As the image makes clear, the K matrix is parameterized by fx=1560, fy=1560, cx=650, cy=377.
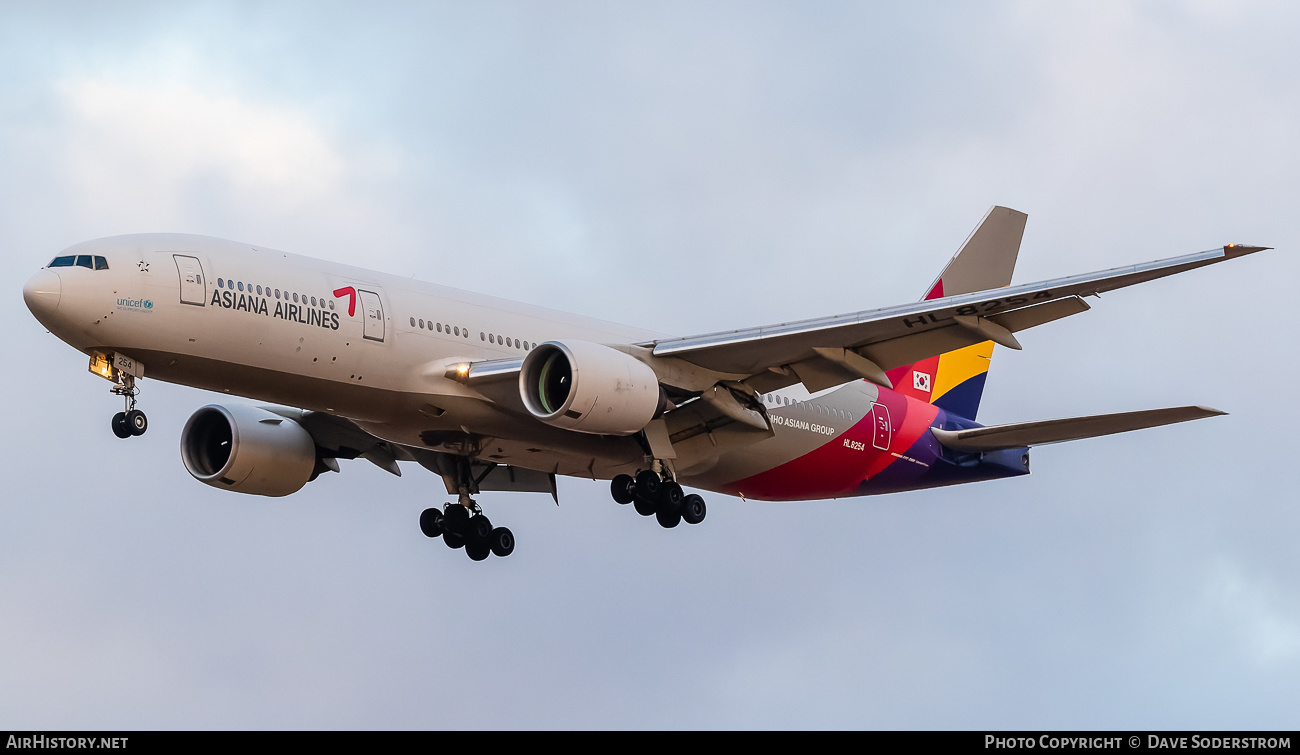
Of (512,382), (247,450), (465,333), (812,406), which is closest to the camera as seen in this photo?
(512,382)

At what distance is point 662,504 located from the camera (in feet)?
102

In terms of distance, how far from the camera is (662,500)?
102 feet

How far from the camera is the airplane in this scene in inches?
1029

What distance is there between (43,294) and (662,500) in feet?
39.9

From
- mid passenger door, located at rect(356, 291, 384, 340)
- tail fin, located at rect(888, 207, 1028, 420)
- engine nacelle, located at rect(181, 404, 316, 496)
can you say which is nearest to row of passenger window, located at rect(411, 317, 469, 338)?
mid passenger door, located at rect(356, 291, 384, 340)

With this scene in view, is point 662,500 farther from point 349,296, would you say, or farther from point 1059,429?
point 1059,429

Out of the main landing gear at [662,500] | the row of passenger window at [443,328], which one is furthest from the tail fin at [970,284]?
the row of passenger window at [443,328]

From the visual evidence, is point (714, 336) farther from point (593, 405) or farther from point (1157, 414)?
point (1157, 414)

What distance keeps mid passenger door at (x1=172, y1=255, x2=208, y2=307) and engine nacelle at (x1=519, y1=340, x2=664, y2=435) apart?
18.8ft


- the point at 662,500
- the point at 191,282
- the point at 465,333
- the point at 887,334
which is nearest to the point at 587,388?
the point at 465,333

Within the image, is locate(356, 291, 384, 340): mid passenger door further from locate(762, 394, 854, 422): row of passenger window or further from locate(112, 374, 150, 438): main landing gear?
locate(762, 394, 854, 422): row of passenger window

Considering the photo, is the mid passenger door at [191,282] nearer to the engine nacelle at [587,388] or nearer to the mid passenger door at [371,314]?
the mid passenger door at [371,314]
